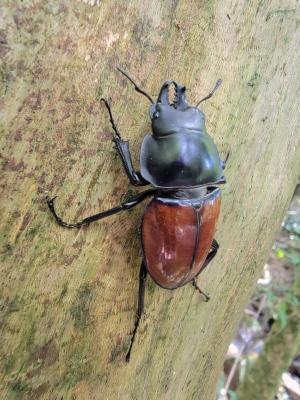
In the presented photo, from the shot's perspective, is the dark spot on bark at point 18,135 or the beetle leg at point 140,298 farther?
the beetle leg at point 140,298

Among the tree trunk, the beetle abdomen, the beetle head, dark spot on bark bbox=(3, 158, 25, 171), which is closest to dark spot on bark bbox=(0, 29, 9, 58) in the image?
the tree trunk

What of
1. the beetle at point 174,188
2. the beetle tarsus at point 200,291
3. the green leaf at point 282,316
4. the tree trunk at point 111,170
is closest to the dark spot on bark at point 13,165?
the tree trunk at point 111,170

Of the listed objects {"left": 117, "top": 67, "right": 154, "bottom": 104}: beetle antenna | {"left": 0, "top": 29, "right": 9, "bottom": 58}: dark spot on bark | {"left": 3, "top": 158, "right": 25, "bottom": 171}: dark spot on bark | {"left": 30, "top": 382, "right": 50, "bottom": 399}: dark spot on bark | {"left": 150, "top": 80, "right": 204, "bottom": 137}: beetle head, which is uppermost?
{"left": 0, "top": 29, "right": 9, "bottom": 58}: dark spot on bark

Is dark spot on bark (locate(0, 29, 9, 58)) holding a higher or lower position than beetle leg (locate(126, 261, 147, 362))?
higher

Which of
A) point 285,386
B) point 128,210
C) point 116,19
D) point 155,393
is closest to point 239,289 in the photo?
point 155,393

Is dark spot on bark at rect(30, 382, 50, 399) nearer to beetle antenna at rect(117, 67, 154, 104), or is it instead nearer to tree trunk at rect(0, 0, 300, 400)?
tree trunk at rect(0, 0, 300, 400)

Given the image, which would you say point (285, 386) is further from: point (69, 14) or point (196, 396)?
point (69, 14)

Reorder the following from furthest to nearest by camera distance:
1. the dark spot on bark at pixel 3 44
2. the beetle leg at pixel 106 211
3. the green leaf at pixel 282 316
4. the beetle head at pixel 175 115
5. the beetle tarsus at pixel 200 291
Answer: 1. the green leaf at pixel 282 316
2. the beetle tarsus at pixel 200 291
3. the beetle head at pixel 175 115
4. the beetle leg at pixel 106 211
5. the dark spot on bark at pixel 3 44

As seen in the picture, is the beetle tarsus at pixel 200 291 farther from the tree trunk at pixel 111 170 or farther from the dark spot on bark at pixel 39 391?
the dark spot on bark at pixel 39 391
